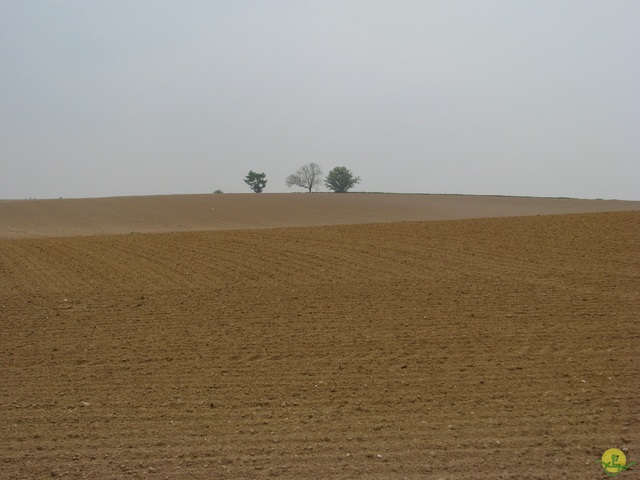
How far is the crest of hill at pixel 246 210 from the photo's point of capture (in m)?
35.0

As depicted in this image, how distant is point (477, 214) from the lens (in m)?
40.3

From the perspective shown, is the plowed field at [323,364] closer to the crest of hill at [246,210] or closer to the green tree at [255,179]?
the crest of hill at [246,210]

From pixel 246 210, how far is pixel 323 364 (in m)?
34.6

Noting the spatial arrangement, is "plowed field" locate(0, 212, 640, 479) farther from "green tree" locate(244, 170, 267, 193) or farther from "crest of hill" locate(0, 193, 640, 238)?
"green tree" locate(244, 170, 267, 193)

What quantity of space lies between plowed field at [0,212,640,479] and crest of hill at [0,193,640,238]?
17.6m

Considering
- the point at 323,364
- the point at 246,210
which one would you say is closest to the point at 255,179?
the point at 246,210

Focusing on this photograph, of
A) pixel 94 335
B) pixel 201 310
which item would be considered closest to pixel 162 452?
pixel 94 335

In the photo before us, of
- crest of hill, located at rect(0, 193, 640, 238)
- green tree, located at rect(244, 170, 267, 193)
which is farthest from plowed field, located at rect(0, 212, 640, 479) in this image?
green tree, located at rect(244, 170, 267, 193)

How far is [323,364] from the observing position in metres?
9.42

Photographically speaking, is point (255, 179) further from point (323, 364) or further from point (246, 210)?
point (323, 364)

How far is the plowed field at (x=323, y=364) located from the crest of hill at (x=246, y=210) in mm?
17555

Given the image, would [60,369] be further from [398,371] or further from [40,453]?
[398,371]

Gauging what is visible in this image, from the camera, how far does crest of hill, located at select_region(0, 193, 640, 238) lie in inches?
1378

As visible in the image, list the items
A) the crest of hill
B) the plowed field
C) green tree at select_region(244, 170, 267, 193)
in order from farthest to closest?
green tree at select_region(244, 170, 267, 193), the crest of hill, the plowed field
